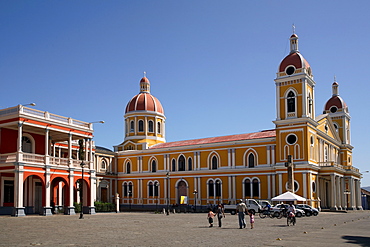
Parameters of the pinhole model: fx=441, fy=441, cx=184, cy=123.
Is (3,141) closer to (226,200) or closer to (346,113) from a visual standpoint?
(226,200)

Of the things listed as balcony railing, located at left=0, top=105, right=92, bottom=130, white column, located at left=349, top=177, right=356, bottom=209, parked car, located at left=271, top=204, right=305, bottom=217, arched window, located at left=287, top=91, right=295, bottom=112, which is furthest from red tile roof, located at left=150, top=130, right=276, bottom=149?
balcony railing, located at left=0, top=105, right=92, bottom=130

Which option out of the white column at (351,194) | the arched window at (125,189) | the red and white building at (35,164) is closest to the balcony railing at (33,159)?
the red and white building at (35,164)

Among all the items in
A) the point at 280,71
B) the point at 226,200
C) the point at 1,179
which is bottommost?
the point at 226,200

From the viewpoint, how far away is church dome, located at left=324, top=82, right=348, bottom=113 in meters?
68.9

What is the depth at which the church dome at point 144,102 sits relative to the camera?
71.2 metres

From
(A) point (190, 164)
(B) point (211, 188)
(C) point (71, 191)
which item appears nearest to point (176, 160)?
(A) point (190, 164)

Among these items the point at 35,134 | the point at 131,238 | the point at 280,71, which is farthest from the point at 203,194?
the point at 131,238

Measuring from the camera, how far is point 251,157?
56.5m

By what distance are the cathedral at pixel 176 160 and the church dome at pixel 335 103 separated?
0.51ft

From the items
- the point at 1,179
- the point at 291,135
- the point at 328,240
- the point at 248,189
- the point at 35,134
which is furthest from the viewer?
the point at 248,189

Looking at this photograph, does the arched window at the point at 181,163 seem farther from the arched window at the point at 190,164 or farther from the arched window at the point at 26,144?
the arched window at the point at 26,144

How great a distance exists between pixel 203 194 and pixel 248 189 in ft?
22.9

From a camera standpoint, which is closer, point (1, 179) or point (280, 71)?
point (1, 179)

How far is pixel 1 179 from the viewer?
39688 mm
